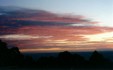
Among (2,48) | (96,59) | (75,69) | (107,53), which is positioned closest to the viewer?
(75,69)

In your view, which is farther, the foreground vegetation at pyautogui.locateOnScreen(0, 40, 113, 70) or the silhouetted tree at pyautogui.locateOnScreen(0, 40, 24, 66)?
the silhouetted tree at pyautogui.locateOnScreen(0, 40, 24, 66)

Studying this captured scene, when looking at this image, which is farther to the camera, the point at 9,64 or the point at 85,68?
the point at 9,64

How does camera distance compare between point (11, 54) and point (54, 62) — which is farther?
point (11, 54)

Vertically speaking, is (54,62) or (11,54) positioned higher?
(11,54)

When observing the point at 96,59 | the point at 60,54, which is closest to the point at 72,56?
the point at 60,54

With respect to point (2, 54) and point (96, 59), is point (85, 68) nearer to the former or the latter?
point (96, 59)

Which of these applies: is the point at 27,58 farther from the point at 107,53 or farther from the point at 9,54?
→ the point at 107,53

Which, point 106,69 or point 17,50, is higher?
point 17,50

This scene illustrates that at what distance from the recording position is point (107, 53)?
2581 centimetres

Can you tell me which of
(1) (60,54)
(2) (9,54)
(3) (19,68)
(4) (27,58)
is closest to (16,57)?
(2) (9,54)

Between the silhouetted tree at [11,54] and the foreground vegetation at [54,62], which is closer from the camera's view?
the foreground vegetation at [54,62]

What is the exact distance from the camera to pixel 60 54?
2411cm

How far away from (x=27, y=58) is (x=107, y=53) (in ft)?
24.0

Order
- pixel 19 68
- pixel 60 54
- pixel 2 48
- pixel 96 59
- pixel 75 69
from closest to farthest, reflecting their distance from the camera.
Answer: pixel 75 69 → pixel 19 68 → pixel 96 59 → pixel 60 54 → pixel 2 48
